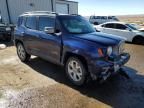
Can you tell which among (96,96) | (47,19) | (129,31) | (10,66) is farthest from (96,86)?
(129,31)

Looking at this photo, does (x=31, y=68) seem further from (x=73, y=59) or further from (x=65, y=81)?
(x=73, y=59)

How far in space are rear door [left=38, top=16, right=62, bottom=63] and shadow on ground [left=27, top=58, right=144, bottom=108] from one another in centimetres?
64

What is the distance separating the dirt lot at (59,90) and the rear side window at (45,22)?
151 cm

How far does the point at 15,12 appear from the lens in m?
20.0

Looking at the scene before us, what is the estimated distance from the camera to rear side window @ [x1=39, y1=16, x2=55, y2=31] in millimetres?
6018

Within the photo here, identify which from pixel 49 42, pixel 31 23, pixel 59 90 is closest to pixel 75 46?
pixel 49 42

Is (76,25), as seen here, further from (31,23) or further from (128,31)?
(128,31)

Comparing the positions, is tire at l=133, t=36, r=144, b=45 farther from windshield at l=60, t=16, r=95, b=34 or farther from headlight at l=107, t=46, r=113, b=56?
headlight at l=107, t=46, r=113, b=56

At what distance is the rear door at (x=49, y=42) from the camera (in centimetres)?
576

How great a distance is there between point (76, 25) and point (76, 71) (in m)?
1.51

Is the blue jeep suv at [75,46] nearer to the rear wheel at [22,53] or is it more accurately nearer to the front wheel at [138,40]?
the rear wheel at [22,53]

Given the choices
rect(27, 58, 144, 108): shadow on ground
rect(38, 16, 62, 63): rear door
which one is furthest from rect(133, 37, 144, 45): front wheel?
rect(38, 16, 62, 63): rear door

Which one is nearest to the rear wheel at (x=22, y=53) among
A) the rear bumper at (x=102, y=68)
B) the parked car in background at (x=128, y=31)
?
the rear bumper at (x=102, y=68)

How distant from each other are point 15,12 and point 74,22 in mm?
15318
